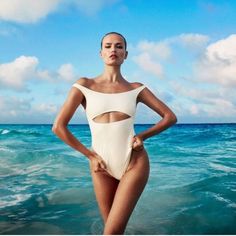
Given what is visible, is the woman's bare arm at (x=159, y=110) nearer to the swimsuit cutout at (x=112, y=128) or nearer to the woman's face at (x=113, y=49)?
the swimsuit cutout at (x=112, y=128)

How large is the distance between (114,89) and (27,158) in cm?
1467

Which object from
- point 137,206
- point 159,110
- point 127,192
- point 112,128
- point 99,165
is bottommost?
point 137,206

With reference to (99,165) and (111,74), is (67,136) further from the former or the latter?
(111,74)

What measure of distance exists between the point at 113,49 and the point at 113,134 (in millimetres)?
675

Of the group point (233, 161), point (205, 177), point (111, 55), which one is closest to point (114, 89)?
point (111, 55)

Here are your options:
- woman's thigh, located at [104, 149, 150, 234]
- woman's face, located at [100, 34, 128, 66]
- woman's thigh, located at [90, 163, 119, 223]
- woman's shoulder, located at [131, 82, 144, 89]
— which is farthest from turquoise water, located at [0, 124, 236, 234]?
woman's face, located at [100, 34, 128, 66]

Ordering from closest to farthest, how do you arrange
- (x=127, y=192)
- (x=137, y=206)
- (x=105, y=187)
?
(x=127, y=192) → (x=105, y=187) → (x=137, y=206)

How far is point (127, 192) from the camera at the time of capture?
325 centimetres

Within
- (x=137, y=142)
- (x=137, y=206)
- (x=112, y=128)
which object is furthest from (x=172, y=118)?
(x=137, y=206)

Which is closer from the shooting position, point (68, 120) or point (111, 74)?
point (68, 120)

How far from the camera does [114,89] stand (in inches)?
132

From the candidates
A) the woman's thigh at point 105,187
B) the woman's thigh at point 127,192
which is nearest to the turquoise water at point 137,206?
the woman's thigh at point 105,187

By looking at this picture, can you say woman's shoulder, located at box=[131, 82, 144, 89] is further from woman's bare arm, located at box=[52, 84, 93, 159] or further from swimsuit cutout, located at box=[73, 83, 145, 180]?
woman's bare arm, located at box=[52, 84, 93, 159]

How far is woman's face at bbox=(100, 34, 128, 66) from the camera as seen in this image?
3.36 metres
